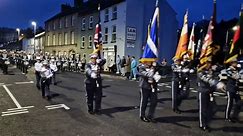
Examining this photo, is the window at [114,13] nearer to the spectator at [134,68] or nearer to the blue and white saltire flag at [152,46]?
the spectator at [134,68]

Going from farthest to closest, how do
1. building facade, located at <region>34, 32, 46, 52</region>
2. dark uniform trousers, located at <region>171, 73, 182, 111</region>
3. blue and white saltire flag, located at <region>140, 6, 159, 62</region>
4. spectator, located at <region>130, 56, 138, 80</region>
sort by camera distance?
building facade, located at <region>34, 32, 46, 52</region>
spectator, located at <region>130, 56, 138, 80</region>
dark uniform trousers, located at <region>171, 73, 182, 111</region>
blue and white saltire flag, located at <region>140, 6, 159, 62</region>

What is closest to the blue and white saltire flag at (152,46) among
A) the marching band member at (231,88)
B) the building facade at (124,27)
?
the marching band member at (231,88)

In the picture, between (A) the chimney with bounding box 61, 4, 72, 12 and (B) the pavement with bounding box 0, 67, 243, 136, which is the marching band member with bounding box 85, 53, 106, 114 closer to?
(B) the pavement with bounding box 0, 67, 243, 136

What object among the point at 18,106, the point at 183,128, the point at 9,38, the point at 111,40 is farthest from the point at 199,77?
the point at 9,38

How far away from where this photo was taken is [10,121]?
908 centimetres

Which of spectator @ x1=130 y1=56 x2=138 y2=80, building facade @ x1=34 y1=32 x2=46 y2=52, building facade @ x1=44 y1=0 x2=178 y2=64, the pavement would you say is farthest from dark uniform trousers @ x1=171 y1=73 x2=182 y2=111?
building facade @ x1=34 y1=32 x2=46 y2=52

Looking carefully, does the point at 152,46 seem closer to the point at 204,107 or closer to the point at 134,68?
the point at 204,107

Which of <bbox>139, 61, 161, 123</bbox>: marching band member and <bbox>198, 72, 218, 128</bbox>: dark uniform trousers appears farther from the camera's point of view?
<bbox>139, 61, 161, 123</bbox>: marching band member

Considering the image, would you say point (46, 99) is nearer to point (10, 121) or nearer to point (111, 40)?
point (10, 121)

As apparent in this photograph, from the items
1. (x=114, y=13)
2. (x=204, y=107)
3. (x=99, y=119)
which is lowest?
(x=99, y=119)

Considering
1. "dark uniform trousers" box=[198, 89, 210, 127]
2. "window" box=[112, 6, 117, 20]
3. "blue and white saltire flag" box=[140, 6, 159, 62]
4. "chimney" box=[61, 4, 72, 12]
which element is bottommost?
"dark uniform trousers" box=[198, 89, 210, 127]

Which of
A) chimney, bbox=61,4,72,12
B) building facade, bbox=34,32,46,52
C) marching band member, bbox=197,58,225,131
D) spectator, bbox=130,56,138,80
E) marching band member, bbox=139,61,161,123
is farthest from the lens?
building facade, bbox=34,32,46,52

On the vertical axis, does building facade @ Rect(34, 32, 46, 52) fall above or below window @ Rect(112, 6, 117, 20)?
below

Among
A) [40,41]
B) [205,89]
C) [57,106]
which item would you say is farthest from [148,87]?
[40,41]
